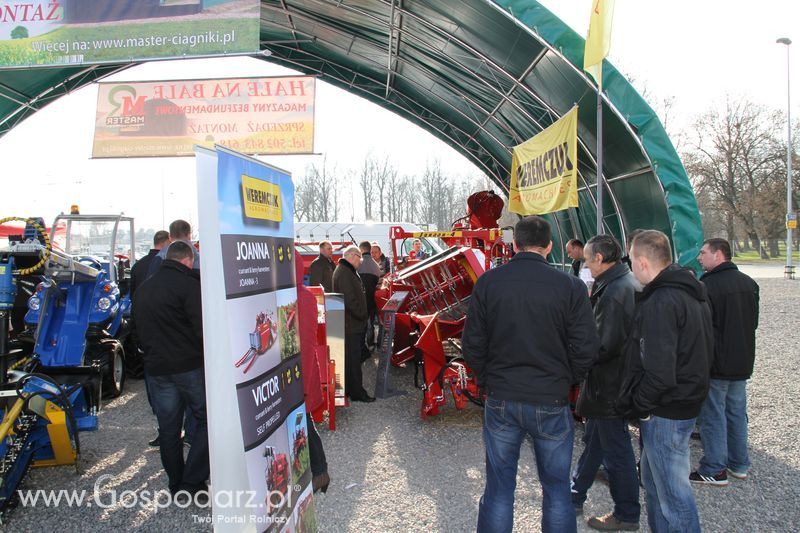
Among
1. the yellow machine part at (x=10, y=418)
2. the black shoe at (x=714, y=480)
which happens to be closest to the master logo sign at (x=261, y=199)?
the yellow machine part at (x=10, y=418)

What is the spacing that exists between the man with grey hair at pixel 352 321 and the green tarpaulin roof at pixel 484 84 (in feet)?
13.5

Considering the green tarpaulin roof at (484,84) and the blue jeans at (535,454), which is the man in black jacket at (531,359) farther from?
the green tarpaulin roof at (484,84)

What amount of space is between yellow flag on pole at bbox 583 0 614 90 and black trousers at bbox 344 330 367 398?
432cm

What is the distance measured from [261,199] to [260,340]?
62 cm

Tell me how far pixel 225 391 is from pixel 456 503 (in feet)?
8.39

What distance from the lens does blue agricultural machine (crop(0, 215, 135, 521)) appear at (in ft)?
12.9

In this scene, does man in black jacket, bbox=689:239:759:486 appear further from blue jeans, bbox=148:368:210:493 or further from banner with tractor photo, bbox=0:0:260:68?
banner with tractor photo, bbox=0:0:260:68

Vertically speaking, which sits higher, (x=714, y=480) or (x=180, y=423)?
(x=180, y=423)

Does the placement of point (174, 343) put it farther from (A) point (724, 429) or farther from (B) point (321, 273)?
(B) point (321, 273)

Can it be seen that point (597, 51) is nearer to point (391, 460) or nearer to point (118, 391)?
point (391, 460)

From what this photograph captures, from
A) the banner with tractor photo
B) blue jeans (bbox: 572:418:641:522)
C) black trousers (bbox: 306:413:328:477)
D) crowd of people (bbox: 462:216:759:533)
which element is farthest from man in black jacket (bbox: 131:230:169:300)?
blue jeans (bbox: 572:418:641:522)

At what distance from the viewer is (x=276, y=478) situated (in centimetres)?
230

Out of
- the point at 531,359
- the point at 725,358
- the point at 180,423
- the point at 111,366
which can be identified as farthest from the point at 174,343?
the point at 725,358

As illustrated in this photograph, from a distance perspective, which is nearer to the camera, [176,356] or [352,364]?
[176,356]
